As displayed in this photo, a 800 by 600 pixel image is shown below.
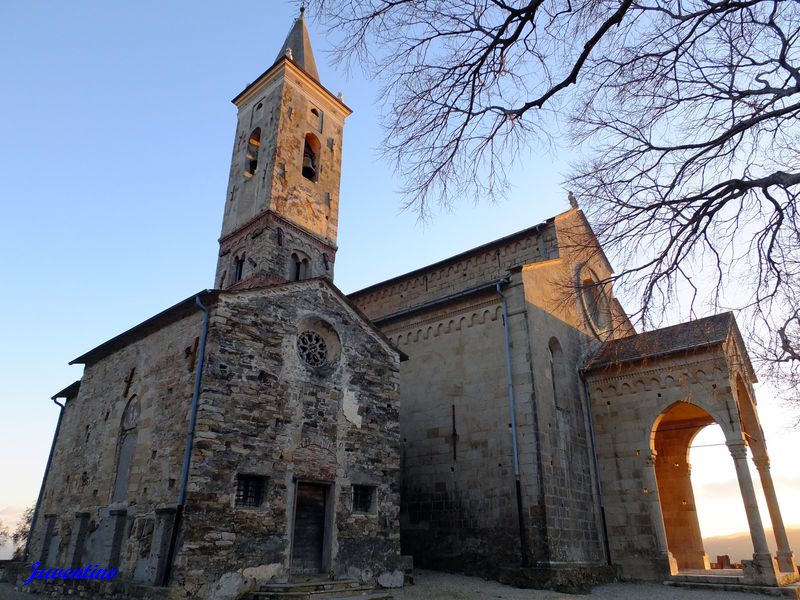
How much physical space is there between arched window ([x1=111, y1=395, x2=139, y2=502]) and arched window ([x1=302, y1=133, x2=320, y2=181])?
35.8 ft

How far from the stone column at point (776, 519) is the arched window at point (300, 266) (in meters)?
15.5

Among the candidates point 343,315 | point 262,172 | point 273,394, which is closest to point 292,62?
point 262,172

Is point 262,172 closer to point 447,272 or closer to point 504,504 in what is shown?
point 447,272

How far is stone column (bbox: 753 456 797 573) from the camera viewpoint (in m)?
15.0

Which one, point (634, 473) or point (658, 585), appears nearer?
point (658, 585)

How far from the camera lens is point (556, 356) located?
17.8 m

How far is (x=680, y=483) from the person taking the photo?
2028 cm

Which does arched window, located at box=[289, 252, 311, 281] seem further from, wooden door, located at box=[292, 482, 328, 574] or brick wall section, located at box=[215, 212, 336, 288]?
wooden door, located at box=[292, 482, 328, 574]

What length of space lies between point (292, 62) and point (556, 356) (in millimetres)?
15005

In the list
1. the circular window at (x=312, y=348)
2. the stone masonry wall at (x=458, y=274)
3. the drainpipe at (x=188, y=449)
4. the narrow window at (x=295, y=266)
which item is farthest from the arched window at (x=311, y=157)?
the drainpipe at (x=188, y=449)

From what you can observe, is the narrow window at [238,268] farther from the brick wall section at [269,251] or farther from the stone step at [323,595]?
the stone step at [323,595]

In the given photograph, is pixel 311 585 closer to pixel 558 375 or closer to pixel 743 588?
pixel 558 375

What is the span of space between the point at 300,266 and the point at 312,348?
637cm

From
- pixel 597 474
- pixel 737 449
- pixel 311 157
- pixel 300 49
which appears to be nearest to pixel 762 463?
pixel 737 449
